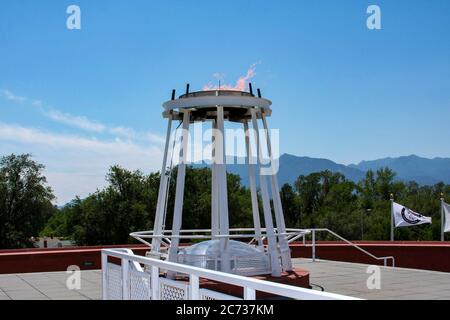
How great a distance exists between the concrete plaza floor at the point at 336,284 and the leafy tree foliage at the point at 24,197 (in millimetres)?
35436

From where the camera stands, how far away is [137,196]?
53469 millimetres

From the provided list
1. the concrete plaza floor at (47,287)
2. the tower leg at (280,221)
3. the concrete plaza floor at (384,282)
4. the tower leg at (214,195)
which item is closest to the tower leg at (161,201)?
the tower leg at (214,195)

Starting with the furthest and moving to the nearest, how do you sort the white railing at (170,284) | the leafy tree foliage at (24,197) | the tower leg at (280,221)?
1. the leafy tree foliage at (24,197)
2. the tower leg at (280,221)
3. the white railing at (170,284)

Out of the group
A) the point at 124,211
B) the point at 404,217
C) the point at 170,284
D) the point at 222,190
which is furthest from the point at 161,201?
the point at 124,211

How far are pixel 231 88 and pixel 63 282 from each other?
20.3 ft

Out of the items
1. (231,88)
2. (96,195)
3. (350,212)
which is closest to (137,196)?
(96,195)

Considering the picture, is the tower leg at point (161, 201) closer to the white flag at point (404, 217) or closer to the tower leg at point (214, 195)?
the tower leg at point (214, 195)

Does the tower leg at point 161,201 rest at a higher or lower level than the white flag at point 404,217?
higher

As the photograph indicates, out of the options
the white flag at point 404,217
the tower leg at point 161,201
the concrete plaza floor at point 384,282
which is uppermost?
the tower leg at point 161,201

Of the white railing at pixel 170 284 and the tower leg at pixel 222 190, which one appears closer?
the white railing at pixel 170 284

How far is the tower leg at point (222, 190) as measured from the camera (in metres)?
11.0

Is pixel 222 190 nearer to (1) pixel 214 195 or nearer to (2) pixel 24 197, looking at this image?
(1) pixel 214 195

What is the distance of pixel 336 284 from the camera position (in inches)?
499
